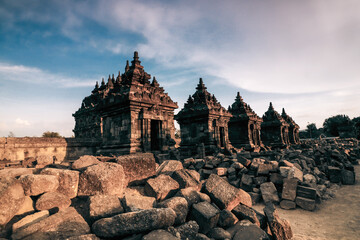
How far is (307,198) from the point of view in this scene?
17.5 ft

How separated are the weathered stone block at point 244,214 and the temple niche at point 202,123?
750 cm

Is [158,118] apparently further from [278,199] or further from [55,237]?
[55,237]

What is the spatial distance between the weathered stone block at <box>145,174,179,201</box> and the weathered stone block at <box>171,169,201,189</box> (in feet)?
0.41

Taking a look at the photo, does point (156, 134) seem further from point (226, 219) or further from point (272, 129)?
point (272, 129)

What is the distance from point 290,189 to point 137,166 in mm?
4619

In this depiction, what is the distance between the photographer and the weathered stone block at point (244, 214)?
3408 millimetres

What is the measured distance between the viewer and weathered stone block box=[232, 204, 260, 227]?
341 cm

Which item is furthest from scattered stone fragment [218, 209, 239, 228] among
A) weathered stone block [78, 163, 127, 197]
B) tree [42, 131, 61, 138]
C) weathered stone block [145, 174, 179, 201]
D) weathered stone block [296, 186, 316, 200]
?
tree [42, 131, 61, 138]

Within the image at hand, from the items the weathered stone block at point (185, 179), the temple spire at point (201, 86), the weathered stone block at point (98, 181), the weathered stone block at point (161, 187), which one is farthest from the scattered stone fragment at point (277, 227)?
the temple spire at point (201, 86)

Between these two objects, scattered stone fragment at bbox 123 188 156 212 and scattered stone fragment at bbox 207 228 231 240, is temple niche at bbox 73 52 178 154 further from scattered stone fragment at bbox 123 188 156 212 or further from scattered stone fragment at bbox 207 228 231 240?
scattered stone fragment at bbox 207 228 231 240

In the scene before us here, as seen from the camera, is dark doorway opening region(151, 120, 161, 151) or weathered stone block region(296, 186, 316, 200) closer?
weathered stone block region(296, 186, 316, 200)

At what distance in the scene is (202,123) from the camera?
12.2 meters

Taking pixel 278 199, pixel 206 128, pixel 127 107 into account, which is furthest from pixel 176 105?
pixel 278 199

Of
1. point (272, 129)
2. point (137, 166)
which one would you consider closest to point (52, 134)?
point (272, 129)
